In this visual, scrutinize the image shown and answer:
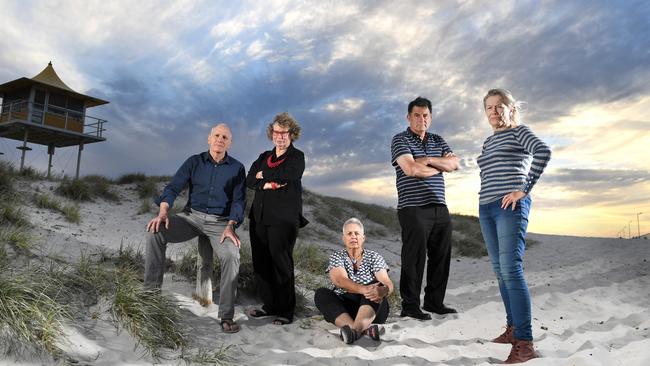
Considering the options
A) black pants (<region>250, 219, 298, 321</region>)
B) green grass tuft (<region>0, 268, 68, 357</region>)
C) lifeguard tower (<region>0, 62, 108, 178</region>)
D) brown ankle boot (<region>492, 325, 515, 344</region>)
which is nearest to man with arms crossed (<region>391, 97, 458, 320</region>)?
brown ankle boot (<region>492, 325, 515, 344</region>)

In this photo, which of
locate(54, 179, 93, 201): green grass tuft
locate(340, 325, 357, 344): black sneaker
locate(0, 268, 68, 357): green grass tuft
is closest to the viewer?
locate(0, 268, 68, 357): green grass tuft

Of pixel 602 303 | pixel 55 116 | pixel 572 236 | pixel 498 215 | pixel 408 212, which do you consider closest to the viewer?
pixel 498 215

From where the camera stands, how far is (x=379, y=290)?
4.52 metres

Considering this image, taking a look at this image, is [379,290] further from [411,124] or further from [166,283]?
[166,283]

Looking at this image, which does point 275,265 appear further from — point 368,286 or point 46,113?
point 46,113

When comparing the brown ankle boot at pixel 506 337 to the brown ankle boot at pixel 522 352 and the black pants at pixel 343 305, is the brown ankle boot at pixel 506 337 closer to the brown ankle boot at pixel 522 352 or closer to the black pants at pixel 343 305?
the brown ankle boot at pixel 522 352

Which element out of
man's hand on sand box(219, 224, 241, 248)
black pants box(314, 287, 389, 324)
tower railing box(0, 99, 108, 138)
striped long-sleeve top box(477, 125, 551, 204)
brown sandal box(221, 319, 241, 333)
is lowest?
brown sandal box(221, 319, 241, 333)

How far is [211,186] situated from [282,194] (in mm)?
717

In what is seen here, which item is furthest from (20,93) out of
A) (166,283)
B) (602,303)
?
(602,303)

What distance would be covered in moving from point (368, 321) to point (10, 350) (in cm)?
283

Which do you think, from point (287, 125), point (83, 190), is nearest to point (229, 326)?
point (287, 125)

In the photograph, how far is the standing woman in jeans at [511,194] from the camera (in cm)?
367

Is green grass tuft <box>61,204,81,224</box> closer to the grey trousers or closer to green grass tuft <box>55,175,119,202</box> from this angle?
green grass tuft <box>55,175,119,202</box>

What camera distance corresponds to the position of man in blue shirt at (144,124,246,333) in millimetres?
4484
